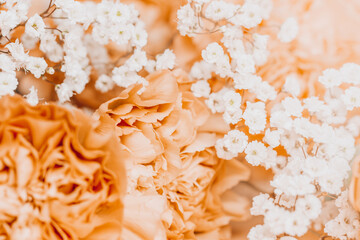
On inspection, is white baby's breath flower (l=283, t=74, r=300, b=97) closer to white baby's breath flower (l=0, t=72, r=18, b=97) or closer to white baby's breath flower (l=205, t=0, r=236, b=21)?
white baby's breath flower (l=205, t=0, r=236, b=21)

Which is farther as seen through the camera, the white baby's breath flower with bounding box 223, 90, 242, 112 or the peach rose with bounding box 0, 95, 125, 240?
the white baby's breath flower with bounding box 223, 90, 242, 112

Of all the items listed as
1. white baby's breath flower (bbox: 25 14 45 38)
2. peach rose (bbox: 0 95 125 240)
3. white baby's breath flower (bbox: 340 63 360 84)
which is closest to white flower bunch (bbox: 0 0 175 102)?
white baby's breath flower (bbox: 25 14 45 38)

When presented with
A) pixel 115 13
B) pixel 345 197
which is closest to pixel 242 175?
pixel 345 197

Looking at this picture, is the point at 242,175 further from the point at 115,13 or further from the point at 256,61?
the point at 115,13

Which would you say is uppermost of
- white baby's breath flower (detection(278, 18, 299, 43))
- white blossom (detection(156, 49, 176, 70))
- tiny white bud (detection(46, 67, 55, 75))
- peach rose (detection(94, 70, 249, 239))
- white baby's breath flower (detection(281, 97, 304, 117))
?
white baby's breath flower (detection(278, 18, 299, 43))

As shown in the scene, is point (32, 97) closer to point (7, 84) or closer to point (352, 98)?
point (7, 84)

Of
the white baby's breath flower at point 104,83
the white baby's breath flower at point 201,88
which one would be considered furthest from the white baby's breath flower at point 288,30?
the white baby's breath flower at point 104,83

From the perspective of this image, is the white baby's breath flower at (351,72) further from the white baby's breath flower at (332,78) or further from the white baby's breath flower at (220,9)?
the white baby's breath flower at (220,9)

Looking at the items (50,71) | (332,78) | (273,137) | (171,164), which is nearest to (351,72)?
(332,78)
